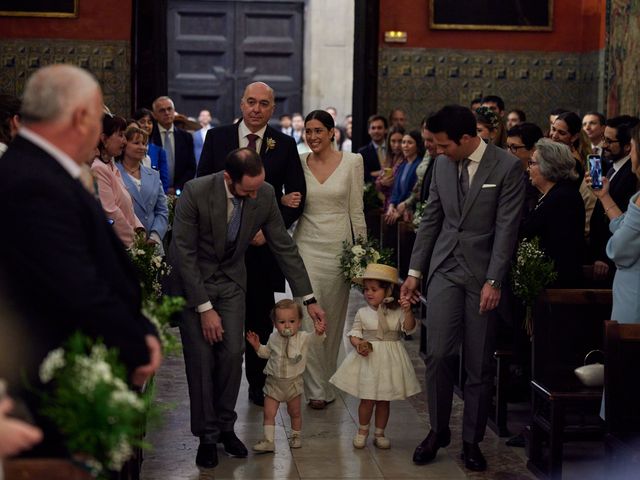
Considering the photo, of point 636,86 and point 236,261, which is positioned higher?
point 636,86

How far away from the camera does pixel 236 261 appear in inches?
282

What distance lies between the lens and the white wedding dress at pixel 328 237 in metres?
8.48

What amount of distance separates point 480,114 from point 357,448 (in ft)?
11.1

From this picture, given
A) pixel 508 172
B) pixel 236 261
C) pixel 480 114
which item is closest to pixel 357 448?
pixel 236 261

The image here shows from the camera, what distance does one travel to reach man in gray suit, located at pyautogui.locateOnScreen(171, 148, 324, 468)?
6918mm

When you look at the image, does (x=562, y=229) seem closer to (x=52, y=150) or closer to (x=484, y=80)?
(x=52, y=150)

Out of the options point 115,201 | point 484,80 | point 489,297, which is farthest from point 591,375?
point 484,80

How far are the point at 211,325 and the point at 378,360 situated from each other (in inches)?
45.1

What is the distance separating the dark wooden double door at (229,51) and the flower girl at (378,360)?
15596 mm

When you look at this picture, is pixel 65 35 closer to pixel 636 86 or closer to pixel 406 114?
pixel 406 114

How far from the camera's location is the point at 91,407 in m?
3.44

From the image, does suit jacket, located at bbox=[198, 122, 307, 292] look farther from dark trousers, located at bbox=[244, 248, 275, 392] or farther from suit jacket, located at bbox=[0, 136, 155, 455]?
suit jacket, located at bbox=[0, 136, 155, 455]

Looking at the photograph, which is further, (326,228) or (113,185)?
(326,228)

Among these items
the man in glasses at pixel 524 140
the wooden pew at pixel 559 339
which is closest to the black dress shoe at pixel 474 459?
the wooden pew at pixel 559 339
